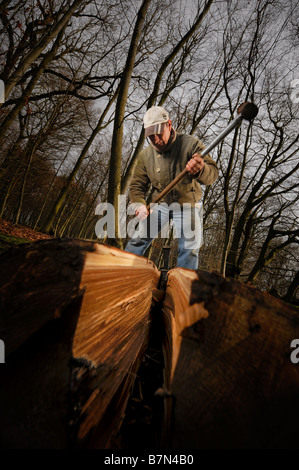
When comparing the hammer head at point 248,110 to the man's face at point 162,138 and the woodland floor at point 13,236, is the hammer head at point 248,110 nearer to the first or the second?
the man's face at point 162,138

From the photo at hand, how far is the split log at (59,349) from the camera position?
413 mm

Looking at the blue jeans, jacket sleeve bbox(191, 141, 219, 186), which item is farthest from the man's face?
the blue jeans

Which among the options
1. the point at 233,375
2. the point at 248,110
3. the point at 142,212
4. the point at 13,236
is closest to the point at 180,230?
the point at 142,212

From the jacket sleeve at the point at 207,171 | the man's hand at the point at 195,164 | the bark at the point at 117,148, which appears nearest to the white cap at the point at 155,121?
the jacket sleeve at the point at 207,171

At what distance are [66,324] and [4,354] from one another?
14cm

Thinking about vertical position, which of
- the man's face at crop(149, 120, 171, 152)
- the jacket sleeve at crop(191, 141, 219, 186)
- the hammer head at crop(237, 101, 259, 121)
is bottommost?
the jacket sleeve at crop(191, 141, 219, 186)

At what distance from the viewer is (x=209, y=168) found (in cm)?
262

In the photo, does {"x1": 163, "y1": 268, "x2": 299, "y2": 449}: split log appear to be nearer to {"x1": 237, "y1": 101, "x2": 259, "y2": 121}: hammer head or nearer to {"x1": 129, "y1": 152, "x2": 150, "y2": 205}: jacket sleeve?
{"x1": 237, "y1": 101, "x2": 259, "y2": 121}: hammer head

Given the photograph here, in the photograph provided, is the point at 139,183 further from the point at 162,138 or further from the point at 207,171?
the point at 207,171

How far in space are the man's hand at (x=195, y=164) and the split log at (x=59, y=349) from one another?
2.11 m

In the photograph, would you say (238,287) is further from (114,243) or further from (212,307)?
(114,243)

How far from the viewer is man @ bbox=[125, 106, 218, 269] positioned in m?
2.67

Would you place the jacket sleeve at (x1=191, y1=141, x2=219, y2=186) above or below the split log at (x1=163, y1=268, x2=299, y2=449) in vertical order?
above
